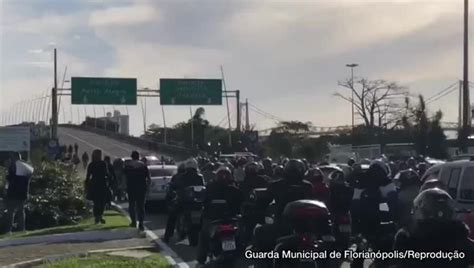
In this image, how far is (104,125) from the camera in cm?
12650

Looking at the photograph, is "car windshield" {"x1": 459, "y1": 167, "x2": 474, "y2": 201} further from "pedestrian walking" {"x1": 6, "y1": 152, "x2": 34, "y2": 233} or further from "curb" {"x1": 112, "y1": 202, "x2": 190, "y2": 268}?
"pedestrian walking" {"x1": 6, "y1": 152, "x2": 34, "y2": 233}

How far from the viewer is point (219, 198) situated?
519 inches

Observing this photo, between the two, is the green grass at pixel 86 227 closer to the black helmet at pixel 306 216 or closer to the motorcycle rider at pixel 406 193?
the motorcycle rider at pixel 406 193

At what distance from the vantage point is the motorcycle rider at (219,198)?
13094mm

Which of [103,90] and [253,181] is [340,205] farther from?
[103,90]

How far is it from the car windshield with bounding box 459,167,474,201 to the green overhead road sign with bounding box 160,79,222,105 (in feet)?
131

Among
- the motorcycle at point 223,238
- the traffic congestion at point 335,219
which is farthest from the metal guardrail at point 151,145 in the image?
the motorcycle at point 223,238

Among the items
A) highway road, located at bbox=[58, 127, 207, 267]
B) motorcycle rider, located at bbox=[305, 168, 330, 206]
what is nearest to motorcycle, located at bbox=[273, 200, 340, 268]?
motorcycle rider, located at bbox=[305, 168, 330, 206]

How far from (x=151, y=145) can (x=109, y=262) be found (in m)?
68.2

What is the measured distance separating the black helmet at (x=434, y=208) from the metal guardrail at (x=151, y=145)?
53.9 m

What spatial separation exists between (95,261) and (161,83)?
1544 inches

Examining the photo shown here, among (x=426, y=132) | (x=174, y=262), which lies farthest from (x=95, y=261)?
(x=426, y=132)

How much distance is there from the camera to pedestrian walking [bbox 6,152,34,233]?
64.3ft

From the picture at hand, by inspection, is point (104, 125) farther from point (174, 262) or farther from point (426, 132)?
point (174, 262)
